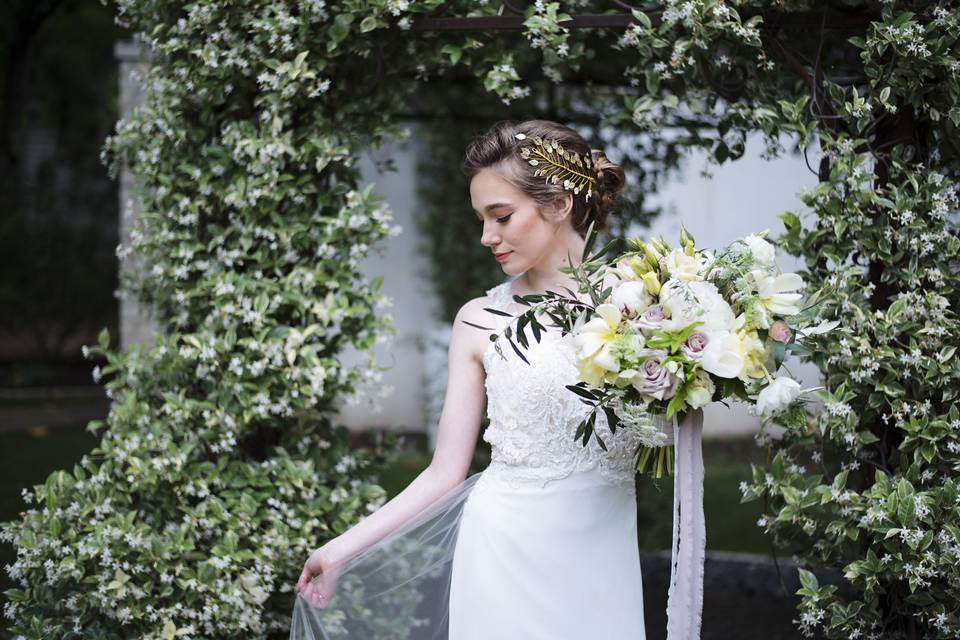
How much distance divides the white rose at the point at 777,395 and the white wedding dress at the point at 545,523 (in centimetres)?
51

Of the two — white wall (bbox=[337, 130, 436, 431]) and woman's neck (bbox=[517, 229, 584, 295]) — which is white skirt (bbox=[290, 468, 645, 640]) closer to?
woman's neck (bbox=[517, 229, 584, 295])

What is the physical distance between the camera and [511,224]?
243 cm

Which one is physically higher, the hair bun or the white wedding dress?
the hair bun

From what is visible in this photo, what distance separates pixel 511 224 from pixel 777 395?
821 mm

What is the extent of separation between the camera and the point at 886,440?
299cm

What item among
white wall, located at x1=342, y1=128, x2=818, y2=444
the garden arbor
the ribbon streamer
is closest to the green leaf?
the garden arbor

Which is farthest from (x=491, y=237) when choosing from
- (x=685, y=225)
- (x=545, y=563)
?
(x=685, y=225)

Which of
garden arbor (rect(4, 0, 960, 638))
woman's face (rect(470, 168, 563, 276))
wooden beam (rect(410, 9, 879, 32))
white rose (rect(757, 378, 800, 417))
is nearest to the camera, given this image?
white rose (rect(757, 378, 800, 417))

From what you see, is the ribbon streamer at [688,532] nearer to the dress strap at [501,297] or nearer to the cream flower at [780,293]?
the cream flower at [780,293]

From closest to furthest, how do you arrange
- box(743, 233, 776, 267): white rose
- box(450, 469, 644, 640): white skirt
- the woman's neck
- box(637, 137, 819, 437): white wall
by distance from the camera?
box(743, 233, 776, 267): white rose → box(450, 469, 644, 640): white skirt → the woman's neck → box(637, 137, 819, 437): white wall

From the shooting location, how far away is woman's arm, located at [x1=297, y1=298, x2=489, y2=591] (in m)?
2.40

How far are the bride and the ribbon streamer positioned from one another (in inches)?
11.6

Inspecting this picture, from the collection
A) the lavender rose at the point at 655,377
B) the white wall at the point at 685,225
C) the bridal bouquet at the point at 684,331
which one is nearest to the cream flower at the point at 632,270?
the bridal bouquet at the point at 684,331

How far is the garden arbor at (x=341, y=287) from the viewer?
2801mm
